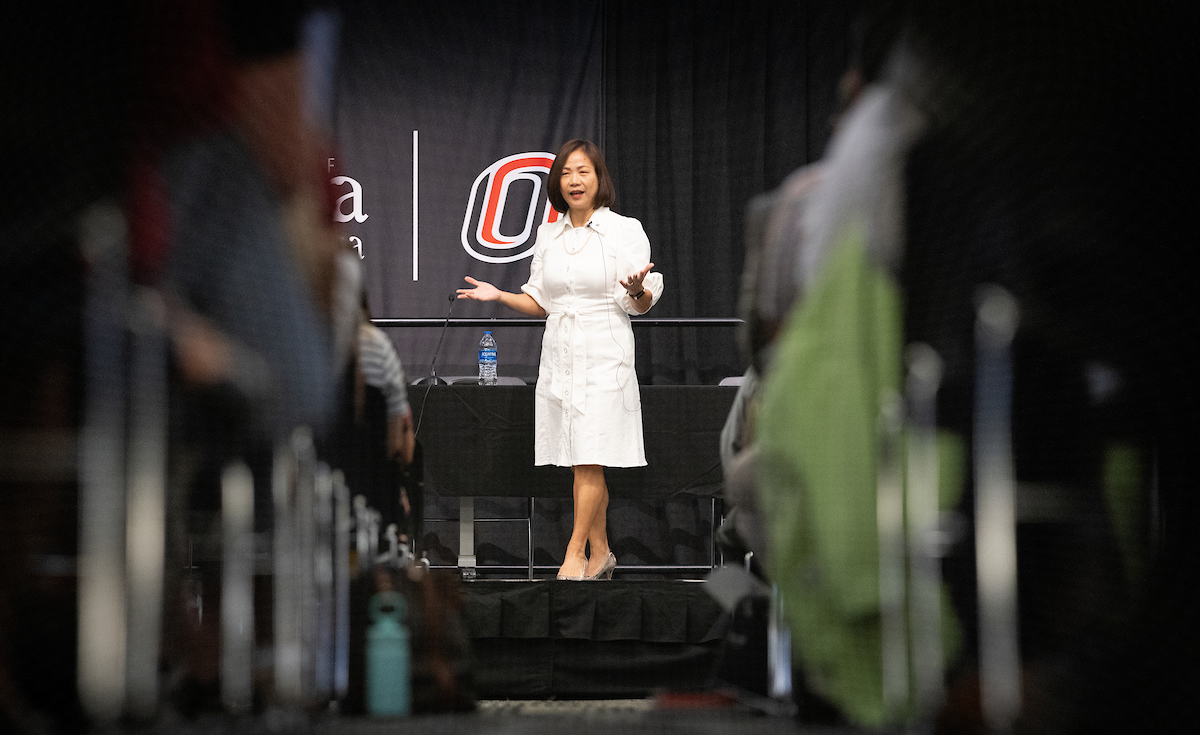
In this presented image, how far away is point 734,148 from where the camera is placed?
13.2ft

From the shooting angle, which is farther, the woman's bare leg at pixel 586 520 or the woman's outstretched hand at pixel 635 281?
the woman's bare leg at pixel 586 520

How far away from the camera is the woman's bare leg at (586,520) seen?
259cm

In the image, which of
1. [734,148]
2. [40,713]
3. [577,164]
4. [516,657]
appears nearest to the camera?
[40,713]

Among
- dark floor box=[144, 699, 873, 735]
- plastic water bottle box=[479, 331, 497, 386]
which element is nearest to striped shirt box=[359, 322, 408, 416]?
dark floor box=[144, 699, 873, 735]

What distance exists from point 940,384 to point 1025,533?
0.52 ft

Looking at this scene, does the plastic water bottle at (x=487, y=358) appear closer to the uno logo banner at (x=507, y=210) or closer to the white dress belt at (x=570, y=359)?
the uno logo banner at (x=507, y=210)

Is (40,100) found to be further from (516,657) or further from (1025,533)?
(516,657)

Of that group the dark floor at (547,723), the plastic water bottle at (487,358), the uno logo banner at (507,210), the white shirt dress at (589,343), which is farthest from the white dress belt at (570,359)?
the dark floor at (547,723)

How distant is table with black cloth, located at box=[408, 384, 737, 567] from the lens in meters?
2.87

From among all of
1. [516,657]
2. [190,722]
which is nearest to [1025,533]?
[190,722]

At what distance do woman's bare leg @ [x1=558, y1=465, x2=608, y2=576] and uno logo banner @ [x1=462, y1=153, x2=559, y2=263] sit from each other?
1.75 meters

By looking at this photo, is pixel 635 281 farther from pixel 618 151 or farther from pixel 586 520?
pixel 618 151

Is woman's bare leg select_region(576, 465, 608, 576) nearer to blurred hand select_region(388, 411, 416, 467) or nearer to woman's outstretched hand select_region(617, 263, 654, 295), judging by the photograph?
woman's outstretched hand select_region(617, 263, 654, 295)

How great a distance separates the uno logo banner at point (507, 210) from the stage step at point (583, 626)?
2.16 metres
